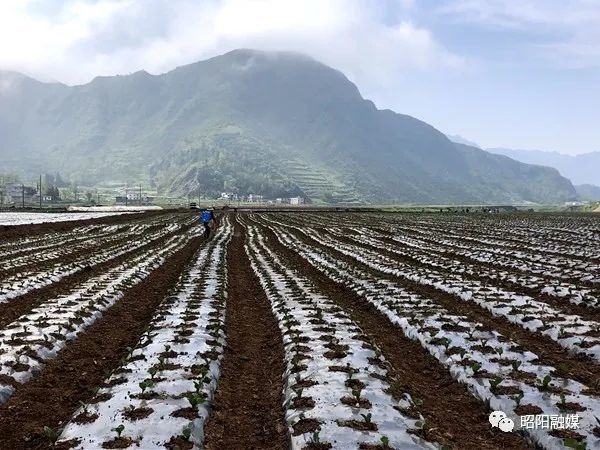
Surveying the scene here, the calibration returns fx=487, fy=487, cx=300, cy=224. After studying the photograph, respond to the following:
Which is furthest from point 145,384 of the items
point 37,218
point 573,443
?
point 37,218

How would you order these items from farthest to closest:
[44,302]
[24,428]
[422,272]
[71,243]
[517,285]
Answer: [71,243], [422,272], [517,285], [44,302], [24,428]

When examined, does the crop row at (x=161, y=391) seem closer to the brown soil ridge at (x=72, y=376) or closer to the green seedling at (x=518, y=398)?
the brown soil ridge at (x=72, y=376)

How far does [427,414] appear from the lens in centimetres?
828

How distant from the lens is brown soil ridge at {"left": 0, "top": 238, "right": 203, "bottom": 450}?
7.66 m

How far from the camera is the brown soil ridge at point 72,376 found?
766 centimetres

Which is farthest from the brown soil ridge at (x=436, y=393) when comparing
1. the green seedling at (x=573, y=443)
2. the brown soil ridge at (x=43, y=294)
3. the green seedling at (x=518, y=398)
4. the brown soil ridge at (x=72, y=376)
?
the brown soil ridge at (x=43, y=294)

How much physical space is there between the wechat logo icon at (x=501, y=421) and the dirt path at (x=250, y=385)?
11.1ft

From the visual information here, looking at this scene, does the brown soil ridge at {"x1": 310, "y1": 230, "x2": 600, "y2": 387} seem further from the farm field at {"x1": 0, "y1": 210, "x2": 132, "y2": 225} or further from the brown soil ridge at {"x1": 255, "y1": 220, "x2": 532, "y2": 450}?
the farm field at {"x1": 0, "y1": 210, "x2": 132, "y2": 225}

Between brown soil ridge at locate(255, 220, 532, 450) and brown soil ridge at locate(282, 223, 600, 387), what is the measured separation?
2.01m

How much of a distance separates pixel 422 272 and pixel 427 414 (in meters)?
14.9

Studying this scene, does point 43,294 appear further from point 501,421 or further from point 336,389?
point 501,421

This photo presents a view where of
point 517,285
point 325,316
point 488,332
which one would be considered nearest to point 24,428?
point 325,316

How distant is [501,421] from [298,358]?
4.25 m

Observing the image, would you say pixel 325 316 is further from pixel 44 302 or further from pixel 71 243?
pixel 71 243
